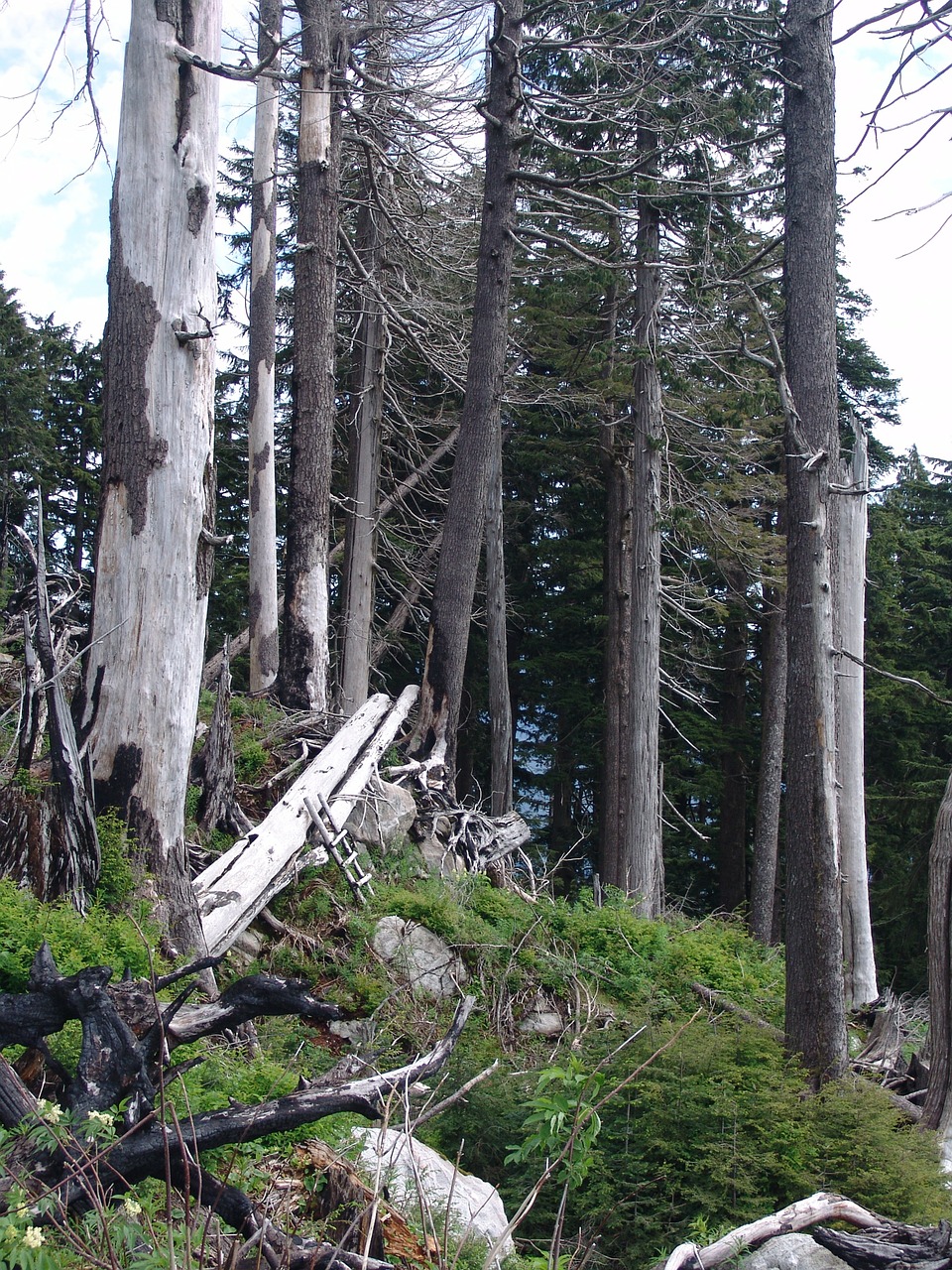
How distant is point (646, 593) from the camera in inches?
523

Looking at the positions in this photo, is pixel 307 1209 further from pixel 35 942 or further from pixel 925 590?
pixel 925 590

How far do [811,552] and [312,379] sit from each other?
21.5ft

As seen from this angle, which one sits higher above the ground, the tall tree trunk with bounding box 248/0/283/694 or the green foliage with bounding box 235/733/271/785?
the tall tree trunk with bounding box 248/0/283/694

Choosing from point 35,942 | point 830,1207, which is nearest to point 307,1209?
point 35,942

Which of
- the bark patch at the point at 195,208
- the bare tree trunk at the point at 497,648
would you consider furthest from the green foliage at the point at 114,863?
the bare tree trunk at the point at 497,648

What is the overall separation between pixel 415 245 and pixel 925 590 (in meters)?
12.5

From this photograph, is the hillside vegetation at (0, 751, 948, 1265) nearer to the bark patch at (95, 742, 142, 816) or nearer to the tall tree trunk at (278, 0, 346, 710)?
the bark patch at (95, 742, 142, 816)

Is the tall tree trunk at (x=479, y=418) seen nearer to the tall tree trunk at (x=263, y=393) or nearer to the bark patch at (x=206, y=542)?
the tall tree trunk at (x=263, y=393)

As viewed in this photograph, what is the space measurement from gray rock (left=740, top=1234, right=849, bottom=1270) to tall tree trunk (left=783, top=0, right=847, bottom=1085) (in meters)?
1.97

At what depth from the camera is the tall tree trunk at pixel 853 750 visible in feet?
30.3

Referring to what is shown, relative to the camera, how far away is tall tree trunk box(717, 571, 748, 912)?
20234 mm

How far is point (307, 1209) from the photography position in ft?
11.3

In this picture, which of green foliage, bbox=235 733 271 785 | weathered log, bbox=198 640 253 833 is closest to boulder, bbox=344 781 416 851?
green foliage, bbox=235 733 271 785

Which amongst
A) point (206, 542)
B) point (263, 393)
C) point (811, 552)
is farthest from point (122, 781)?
point (263, 393)
